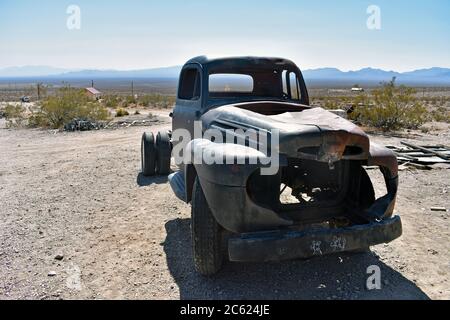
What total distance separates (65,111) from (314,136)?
47.4ft

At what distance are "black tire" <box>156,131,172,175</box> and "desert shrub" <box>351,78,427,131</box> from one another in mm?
9337

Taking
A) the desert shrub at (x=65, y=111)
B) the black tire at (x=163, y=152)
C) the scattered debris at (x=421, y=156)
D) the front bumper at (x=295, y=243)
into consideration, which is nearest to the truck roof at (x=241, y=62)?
the black tire at (x=163, y=152)

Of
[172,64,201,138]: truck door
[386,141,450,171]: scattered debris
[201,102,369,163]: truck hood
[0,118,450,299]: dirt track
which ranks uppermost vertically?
[172,64,201,138]: truck door

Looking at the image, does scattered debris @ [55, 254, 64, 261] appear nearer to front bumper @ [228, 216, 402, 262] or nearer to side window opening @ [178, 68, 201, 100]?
front bumper @ [228, 216, 402, 262]

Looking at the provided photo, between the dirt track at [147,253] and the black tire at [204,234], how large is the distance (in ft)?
0.79

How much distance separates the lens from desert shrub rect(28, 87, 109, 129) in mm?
15734

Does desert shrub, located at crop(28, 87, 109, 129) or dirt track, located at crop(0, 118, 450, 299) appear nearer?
dirt track, located at crop(0, 118, 450, 299)

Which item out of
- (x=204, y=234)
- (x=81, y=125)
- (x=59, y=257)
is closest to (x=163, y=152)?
(x=59, y=257)

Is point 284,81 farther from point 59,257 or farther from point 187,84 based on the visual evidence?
point 59,257

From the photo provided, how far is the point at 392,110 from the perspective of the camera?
14.1 metres

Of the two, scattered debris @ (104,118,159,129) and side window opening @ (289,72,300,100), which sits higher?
side window opening @ (289,72,300,100)

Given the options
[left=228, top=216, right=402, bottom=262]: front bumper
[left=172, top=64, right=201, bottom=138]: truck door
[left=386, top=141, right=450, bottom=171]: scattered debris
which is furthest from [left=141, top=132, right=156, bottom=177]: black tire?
[left=386, top=141, right=450, bottom=171]: scattered debris

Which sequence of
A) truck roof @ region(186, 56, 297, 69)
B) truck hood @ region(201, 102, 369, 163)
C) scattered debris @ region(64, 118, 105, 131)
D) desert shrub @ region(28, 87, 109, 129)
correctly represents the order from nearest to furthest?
1. truck hood @ region(201, 102, 369, 163)
2. truck roof @ region(186, 56, 297, 69)
3. scattered debris @ region(64, 118, 105, 131)
4. desert shrub @ region(28, 87, 109, 129)

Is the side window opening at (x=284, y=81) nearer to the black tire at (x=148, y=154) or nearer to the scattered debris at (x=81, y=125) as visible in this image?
the black tire at (x=148, y=154)
